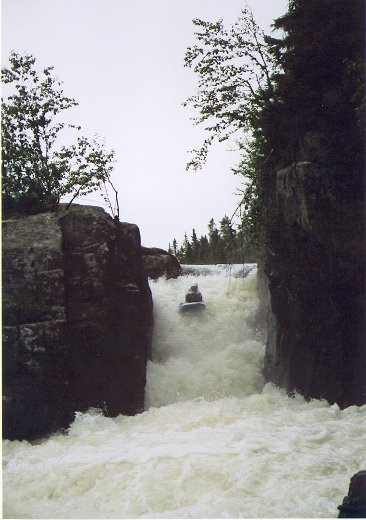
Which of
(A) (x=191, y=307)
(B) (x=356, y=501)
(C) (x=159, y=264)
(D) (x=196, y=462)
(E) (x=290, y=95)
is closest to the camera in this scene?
(B) (x=356, y=501)

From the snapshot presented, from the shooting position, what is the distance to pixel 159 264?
13.3 m

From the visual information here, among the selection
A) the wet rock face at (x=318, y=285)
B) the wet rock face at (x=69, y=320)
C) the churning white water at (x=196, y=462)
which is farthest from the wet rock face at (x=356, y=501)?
the wet rock face at (x=69, y=320)

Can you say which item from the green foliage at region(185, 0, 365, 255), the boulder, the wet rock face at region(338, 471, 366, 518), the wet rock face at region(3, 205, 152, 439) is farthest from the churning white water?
the boulder

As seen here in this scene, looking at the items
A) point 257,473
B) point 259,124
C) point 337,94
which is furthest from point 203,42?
point 257,473

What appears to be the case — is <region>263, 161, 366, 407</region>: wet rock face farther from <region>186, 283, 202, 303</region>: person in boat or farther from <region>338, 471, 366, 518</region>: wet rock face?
<region>186, 283, 202, 303</region>: person in boat

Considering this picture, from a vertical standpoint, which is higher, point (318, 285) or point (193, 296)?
point (318, 285)

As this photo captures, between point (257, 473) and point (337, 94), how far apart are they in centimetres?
531

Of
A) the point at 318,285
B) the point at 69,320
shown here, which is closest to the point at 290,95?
the point at 318,285

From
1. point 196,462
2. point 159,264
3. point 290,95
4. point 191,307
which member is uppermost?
point 290,95

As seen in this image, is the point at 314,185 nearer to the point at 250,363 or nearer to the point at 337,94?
the point at 337,94

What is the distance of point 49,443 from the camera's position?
21.8ft

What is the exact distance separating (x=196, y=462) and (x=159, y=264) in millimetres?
8528

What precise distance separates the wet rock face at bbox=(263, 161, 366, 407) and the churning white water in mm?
511

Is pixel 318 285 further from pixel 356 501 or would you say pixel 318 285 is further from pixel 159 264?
pixel 159 264
